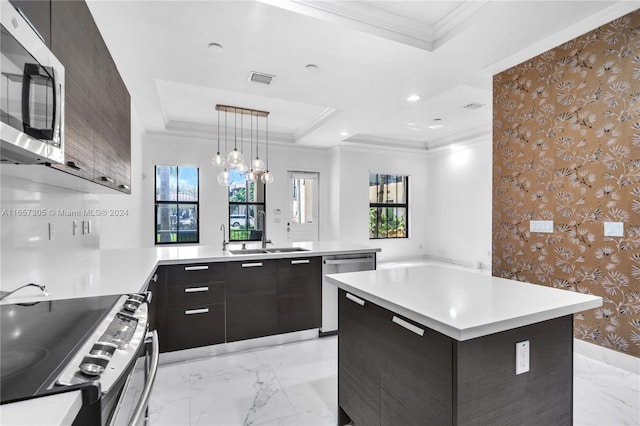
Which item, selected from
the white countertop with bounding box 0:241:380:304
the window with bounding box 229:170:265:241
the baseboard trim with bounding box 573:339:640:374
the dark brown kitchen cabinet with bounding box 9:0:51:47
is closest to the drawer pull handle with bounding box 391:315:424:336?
the white countertop with bounding box 0:241:380:304

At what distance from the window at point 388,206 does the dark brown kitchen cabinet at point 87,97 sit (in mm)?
5954

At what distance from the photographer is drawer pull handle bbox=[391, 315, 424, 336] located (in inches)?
48.1

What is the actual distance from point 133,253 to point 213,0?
7.12 ft

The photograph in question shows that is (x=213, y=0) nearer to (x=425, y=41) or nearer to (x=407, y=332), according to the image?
(x=425, y=41)

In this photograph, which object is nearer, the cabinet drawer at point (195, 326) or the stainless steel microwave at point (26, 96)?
the stainless steel microwave at point (26, 96)

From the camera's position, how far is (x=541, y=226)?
2.82 m

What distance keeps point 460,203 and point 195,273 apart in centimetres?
611

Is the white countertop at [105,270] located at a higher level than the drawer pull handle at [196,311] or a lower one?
higher

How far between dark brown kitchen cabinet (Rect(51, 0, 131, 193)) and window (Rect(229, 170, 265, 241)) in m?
4.20

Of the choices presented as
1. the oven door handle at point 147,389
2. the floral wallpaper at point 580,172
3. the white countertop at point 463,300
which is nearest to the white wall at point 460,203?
the floral wallpaper at point 580,172

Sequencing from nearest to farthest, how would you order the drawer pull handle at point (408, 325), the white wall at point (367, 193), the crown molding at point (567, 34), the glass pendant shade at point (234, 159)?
the drawer pull handle at point (408, 325) → the crown molding at point (567, 34) → the glass pendant shade at point (234, 159) → the white wall at point (367, 193)

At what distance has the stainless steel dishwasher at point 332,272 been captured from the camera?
310 cm

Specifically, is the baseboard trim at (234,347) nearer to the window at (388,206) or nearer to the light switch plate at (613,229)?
the light switch plate at (613,229)

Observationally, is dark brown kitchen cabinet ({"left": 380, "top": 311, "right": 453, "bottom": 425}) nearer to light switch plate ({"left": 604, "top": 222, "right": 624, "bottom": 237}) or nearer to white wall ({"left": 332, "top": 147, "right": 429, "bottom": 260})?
light switch plate ({"left": 604, "top": 222, "right": 624, "bottom": 237})
